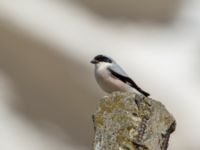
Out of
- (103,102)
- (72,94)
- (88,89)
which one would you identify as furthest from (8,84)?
(103,102)

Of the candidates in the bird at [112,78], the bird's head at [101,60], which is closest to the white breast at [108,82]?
the bird at [112,78]

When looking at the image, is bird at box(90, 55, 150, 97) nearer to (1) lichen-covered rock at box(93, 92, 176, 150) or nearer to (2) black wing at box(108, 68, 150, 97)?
(2) black wing at box(108, 68, 150, 97)

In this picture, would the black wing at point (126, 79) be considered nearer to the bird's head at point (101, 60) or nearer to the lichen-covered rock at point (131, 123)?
the bird's head at point (101, 60)

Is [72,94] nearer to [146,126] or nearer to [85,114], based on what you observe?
[85,114]

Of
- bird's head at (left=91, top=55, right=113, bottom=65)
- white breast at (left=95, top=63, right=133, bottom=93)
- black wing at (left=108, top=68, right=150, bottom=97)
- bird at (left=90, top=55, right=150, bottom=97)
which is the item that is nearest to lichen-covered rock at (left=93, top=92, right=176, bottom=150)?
bird at (left=90, top=55, right=150, bottom=97)

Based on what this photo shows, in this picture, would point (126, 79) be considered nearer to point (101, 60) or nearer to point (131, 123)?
point (101, 60)

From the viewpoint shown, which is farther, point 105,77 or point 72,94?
point 72,94

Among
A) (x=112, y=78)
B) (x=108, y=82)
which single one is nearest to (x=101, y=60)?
(x=112, y=78)
